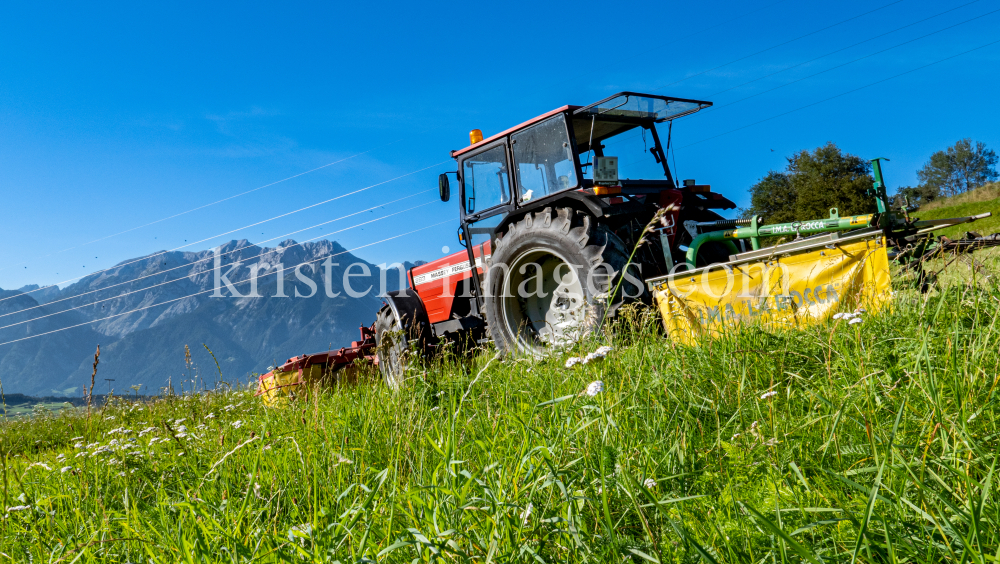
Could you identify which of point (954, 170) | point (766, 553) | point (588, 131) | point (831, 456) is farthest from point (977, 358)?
point (954, 170)

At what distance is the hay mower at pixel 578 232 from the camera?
420 cm

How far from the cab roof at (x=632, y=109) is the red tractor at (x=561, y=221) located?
0.04 feet

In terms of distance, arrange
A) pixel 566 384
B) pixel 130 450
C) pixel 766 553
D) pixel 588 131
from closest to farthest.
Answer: pixel 766 553
pixel 566 384
pixel 130 450
pixel 588 131

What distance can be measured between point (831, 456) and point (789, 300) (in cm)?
217

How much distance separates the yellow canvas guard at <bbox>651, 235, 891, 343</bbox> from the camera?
11.1 ft

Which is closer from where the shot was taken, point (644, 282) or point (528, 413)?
point (528, 413)

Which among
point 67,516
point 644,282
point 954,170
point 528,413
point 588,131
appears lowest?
point 67,516

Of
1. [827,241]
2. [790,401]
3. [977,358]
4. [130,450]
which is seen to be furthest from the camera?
[827,241]

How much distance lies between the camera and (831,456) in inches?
63.6

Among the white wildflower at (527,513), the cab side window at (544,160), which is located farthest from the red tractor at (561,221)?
the white wildflower at (527,513)

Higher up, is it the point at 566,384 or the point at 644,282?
the point at 644,282

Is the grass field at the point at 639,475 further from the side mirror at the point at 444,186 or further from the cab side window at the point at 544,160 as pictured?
the side mirror at the point at 444,186

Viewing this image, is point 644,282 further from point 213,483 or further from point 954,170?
point 954,170

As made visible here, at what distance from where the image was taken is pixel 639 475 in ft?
5.21
